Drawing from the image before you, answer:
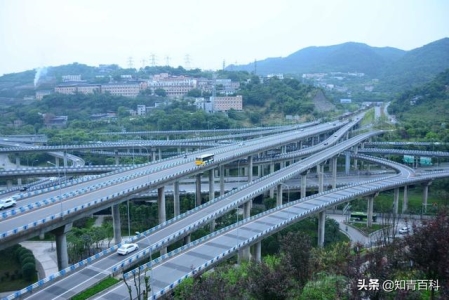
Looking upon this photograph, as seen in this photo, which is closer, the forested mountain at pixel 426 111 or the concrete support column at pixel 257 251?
the concrete support column at pixel 257 251

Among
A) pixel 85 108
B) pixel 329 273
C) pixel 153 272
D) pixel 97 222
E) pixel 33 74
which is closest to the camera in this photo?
pixel 329 273

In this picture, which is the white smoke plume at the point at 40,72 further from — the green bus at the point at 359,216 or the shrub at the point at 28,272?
the green bus at the point at 359,216

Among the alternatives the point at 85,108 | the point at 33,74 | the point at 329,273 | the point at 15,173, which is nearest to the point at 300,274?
the point at 329,273

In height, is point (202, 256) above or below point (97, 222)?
above

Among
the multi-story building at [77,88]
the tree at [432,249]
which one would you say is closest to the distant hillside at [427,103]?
the tree at [432,249]

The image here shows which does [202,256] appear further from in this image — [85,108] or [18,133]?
[85,108]

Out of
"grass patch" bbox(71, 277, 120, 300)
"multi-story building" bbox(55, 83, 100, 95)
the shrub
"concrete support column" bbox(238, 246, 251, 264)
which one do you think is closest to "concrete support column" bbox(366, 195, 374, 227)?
"concrete support column" bbox(238, 246, 251, 264)

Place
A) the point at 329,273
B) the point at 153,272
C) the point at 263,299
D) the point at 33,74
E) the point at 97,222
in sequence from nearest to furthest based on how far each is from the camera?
the point at 263,299
the point at 329,273
the point at 153,272
the point at 97,222
the point at 33,74

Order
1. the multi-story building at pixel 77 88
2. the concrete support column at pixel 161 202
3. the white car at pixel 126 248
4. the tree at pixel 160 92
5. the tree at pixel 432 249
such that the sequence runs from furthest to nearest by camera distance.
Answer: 1. the multi-story building at pixel 77 88
2. the tree at pixel 160 92
3. the concrete support column at pixel 161 202
4. the white car at pixel 126 248
5. the tree at pixel 432 249
